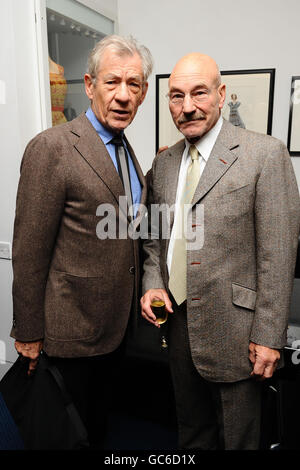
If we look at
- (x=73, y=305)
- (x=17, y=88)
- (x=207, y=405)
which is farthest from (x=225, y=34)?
(x=207, y=405)

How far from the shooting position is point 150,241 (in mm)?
1572

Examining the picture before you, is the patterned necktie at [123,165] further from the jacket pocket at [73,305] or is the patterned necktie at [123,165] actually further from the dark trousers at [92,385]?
the dark trousers at [92,385]

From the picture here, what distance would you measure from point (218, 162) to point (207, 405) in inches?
38.3

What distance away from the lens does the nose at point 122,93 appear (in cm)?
132

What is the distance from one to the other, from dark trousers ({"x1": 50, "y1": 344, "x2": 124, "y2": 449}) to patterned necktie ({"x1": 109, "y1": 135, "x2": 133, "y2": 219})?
0.60m

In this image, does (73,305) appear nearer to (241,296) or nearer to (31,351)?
(31,351)

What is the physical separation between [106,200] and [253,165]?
496 mm

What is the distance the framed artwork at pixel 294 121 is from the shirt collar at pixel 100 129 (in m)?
1.48

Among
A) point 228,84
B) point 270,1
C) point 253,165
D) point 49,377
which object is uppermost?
point 270,1

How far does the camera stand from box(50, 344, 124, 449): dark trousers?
1.45m

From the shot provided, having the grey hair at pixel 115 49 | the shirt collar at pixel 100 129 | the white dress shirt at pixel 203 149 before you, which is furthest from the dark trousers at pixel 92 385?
the grey hair at pixel 115 49

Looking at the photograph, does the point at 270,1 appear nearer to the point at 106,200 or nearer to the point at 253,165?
the point at 253,165

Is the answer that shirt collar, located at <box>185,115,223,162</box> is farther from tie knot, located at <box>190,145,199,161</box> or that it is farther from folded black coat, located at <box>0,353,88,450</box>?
folded black coat, located at <box>0,353,88,450</box>
